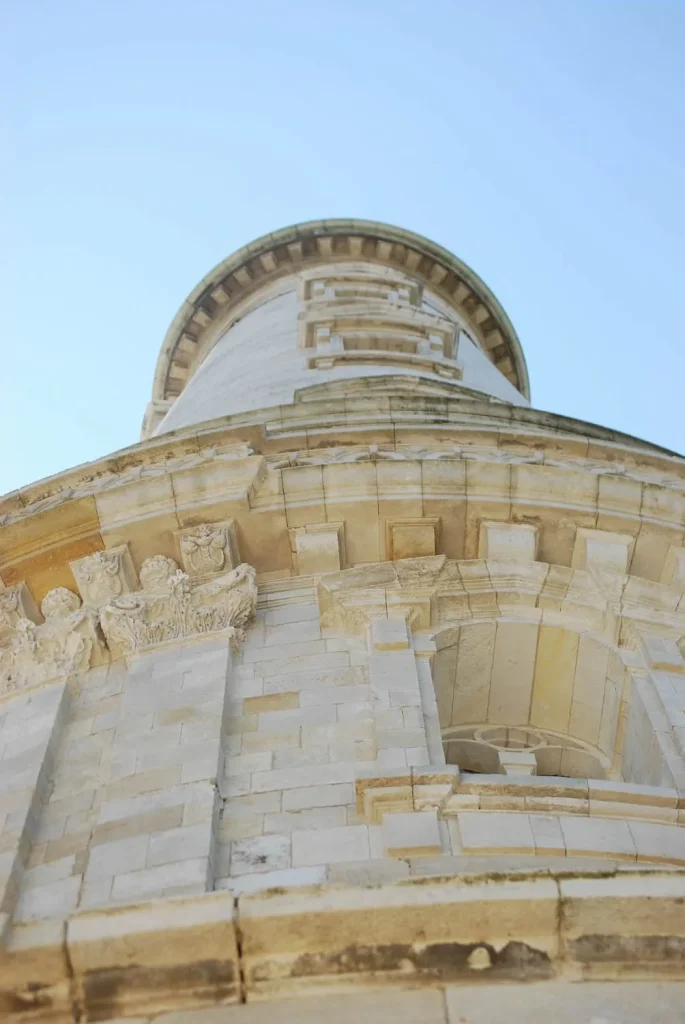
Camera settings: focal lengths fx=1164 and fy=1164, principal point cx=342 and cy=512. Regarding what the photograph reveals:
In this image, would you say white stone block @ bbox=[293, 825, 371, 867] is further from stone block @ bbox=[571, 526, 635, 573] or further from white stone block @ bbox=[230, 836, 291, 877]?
stone block @ bbox=[571, 526, 635, 573]

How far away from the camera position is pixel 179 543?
1013 centimetres

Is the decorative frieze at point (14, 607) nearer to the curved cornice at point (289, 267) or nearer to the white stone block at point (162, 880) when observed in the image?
the white stone block at point (162, 880)

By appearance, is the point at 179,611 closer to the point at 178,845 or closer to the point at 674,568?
the point at 178,845

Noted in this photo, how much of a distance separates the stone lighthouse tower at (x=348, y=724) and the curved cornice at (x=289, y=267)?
59.2 ft

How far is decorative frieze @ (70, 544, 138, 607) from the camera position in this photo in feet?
32.0

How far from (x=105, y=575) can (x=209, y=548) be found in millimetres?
902

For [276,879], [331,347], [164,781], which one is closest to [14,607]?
[164,781]

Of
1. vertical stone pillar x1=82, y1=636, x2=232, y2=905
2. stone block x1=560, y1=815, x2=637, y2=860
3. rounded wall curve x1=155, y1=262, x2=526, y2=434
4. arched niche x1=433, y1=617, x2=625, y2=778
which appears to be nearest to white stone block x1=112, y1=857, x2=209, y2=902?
vertical stone pillar x1=82, y1=636, x2=232, y2=905

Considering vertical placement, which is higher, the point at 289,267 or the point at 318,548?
the point at 289,267

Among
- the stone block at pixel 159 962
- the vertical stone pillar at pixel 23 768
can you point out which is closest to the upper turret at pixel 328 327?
the vertical stone pillar at pixel 23 768

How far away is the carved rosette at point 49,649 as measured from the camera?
8953mm

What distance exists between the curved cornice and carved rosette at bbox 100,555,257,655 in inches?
865

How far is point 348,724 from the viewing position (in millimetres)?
7809

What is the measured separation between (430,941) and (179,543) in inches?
205
